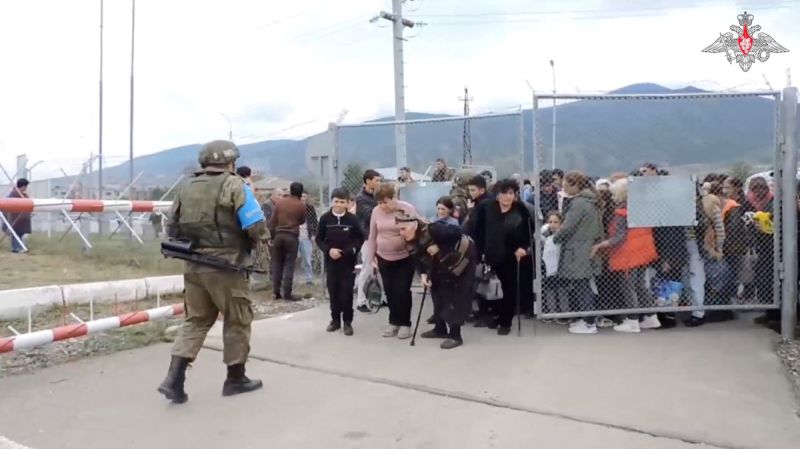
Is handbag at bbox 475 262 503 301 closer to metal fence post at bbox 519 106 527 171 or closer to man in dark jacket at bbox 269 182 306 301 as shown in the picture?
metal fence post at bbox 519 106 527 171

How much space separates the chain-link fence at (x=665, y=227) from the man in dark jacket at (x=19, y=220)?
10.4 metres

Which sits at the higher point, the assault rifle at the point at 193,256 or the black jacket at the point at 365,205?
the black jacket at the point at 365,205

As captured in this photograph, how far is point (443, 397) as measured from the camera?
5062 millimetres

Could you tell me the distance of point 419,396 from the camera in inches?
201

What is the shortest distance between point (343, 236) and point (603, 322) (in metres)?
2.83

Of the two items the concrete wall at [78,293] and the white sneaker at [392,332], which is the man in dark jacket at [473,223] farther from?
the concrete wall at [78,293]

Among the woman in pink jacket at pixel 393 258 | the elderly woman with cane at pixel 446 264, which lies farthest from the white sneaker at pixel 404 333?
the elderly woman with cane at pixel 446 264

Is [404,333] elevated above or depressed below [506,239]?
below

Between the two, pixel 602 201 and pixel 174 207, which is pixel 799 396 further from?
pixel 174 207

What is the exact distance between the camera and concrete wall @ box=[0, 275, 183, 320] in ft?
25.2

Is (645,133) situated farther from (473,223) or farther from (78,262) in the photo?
(78,262)

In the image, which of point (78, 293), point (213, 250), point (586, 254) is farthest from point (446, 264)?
point (78, 293)

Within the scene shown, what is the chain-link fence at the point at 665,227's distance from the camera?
6.72 m

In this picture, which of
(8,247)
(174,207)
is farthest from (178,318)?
(8,247)
